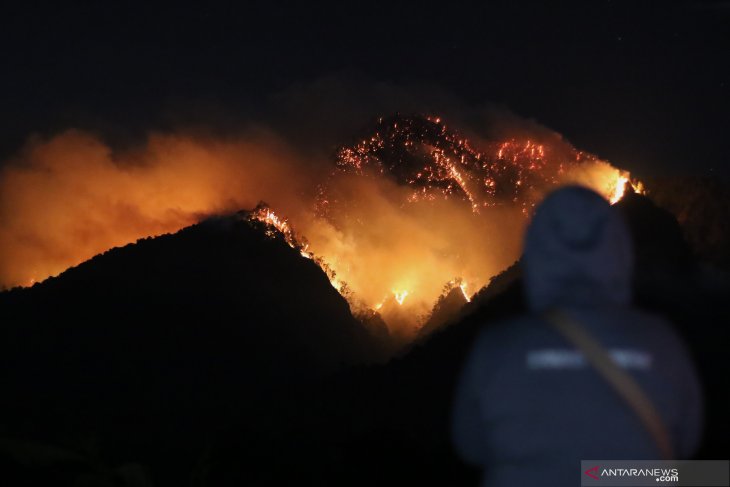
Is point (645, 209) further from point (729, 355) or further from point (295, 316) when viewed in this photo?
point (295, 316)

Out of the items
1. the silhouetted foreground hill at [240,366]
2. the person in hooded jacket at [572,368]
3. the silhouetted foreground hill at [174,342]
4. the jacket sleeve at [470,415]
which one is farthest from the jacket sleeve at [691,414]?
the silhouetted foreground hill at [174,342]

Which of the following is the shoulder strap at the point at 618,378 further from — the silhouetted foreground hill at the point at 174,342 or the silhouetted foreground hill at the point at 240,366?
the silhouetted foreground hill at the point at 174,342

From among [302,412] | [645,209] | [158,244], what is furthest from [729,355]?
[158,244]

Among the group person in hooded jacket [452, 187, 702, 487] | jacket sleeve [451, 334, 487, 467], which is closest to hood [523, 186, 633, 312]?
person in hooded jacket [452, 187, 702, 487]

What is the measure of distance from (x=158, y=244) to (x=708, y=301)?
17.9m

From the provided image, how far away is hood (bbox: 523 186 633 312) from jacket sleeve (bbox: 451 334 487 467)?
0.35 metres

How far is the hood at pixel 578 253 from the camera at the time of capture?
100 inches

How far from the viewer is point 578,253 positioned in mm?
2541

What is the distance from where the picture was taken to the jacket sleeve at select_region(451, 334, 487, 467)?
101 inches

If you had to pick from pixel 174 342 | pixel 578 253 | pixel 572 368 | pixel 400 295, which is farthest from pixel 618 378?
pixel 400 295

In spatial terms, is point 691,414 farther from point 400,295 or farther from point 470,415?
point 400,295

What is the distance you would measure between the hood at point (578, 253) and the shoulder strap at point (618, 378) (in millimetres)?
152

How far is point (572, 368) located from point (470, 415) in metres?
0.47

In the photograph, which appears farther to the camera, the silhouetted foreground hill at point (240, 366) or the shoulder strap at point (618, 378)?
the silhouetted foreground hill at point (240, 366)
